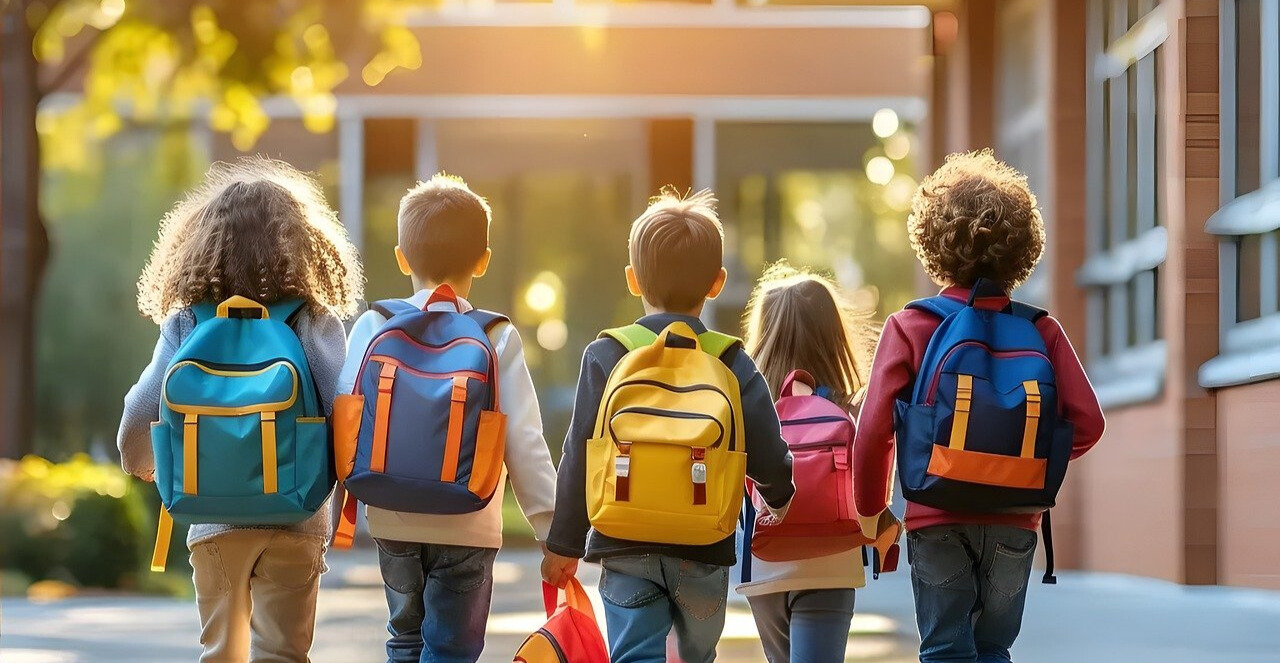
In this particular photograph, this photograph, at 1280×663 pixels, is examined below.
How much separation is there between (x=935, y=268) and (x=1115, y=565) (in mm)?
5682

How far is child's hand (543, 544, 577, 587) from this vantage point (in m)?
3.79

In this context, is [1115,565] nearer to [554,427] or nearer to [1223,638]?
[1223,638]

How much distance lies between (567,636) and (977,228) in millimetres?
1372

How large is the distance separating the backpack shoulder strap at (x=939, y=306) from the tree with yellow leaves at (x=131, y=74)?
825 cm

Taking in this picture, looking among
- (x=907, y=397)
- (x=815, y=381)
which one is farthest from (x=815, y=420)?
(x=907, y=397)

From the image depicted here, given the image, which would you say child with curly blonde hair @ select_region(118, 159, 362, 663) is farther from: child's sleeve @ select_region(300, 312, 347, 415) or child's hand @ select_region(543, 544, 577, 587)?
child's hand @ select_region(543, 544, 577, 587)

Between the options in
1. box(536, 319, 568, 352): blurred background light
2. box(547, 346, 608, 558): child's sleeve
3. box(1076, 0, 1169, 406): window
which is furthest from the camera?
box(536, 319, 568, 352): blurred background light

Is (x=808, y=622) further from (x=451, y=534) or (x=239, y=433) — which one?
Answer: (x=239, y=433)

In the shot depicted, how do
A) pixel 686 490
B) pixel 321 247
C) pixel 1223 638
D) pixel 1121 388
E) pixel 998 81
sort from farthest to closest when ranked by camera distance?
pixel 998 81 → pixel 1121 388 → pixel 1223 638 → pixel 321 247 → pixel 686 490

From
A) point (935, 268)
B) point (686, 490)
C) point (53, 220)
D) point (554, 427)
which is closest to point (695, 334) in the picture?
point (686, 490)

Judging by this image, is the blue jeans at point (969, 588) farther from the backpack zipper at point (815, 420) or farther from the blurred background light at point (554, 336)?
the blurred background light at point (554, 336)

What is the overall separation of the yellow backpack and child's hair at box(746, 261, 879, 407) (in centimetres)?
62

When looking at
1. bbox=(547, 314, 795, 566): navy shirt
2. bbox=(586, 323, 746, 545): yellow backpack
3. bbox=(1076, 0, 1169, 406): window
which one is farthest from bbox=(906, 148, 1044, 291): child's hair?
bbox=(1076, 0, 1169, 406): window

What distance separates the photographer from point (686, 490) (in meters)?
3.57
